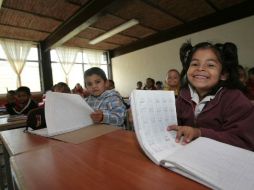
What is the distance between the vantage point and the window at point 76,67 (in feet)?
23.5

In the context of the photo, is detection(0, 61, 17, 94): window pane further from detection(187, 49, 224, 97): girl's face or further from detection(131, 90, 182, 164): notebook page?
detection(131, 90, 182, 164): notebook page

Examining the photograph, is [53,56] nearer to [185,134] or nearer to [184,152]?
[185,134]

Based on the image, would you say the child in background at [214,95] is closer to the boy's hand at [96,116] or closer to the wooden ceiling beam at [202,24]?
the boy's hand at [96,116]

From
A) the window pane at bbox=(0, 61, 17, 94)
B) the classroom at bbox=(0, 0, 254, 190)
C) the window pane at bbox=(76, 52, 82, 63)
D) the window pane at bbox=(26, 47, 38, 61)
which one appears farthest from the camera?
the window pane at bbox=(76, 52, 82, 63)

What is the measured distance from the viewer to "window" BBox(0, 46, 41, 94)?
237 inches

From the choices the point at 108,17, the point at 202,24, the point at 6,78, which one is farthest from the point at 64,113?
the point at 6,78

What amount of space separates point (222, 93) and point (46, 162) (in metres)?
0.74

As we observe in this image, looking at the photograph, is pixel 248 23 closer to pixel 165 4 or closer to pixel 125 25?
pixel 165 4

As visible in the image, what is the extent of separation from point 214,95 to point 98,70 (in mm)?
1013

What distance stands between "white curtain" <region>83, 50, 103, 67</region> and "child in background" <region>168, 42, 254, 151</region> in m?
7.30

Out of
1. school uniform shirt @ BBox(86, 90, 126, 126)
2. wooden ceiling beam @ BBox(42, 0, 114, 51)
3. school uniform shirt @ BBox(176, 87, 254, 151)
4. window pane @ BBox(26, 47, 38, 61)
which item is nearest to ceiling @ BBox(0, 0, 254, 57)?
wooden ceiling beam @ BBox(42, 0, 114, 51)

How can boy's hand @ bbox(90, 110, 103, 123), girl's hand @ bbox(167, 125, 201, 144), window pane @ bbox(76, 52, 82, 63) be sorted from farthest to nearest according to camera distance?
1. window pane @ bbox(76, 52, 82, 63)
2. boy's hand @ bbox(90, 110, 103, 123)
3. girl's hand @ bbox(167, 125, 201, 144)

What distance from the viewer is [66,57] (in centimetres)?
736

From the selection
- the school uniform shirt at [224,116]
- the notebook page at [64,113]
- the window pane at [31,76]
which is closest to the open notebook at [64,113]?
the notebook page at [64,113]
